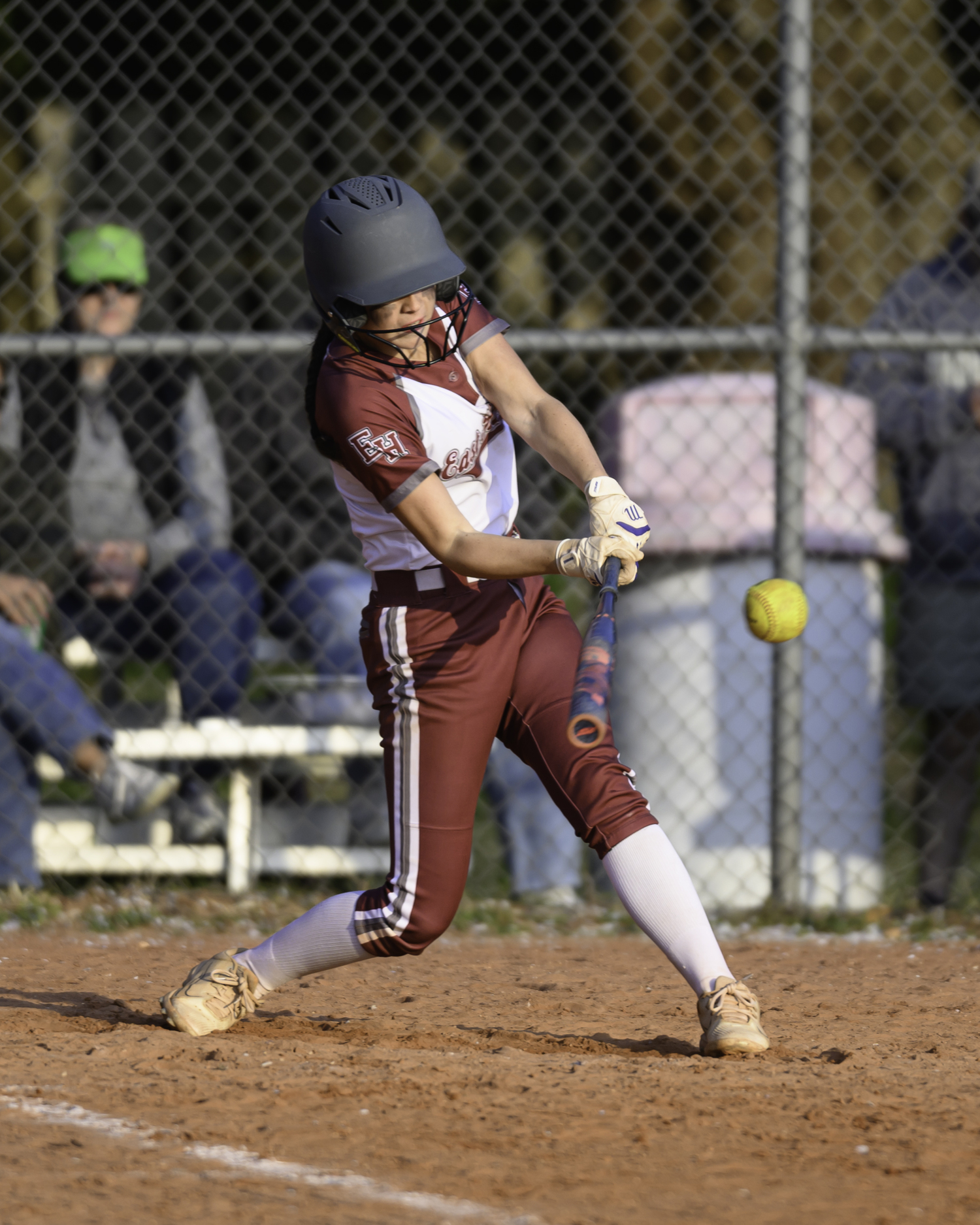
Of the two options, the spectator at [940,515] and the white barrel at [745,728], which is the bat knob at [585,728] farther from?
the spectator at [940,515]

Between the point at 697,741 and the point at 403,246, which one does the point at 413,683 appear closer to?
the point at 403,246

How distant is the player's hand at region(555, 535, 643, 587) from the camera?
109 inches

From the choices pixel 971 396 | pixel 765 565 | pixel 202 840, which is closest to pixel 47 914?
pixel 202 840

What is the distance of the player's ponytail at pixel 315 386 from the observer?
10.0 ft

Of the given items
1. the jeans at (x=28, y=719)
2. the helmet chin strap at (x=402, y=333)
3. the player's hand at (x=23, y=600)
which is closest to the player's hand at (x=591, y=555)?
the helmet chin strap at (x=402, y=333)

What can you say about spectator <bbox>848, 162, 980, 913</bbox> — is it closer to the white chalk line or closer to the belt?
the belt

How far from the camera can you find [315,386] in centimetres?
307

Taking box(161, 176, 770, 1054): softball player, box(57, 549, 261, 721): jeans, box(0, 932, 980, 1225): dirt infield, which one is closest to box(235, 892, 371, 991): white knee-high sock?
box(161, 176, 770, 1054): softball player

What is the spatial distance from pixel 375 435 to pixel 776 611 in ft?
3.56

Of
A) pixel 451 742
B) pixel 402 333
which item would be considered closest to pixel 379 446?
pixel 402 333

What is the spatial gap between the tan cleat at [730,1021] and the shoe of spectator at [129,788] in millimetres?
2590

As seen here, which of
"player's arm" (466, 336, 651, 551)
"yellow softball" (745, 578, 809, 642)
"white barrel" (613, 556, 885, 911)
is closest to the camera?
"player's arm" (466, 336, 651, 551)

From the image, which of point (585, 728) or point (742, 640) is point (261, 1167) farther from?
point (742, 640)

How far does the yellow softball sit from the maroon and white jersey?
64cm
